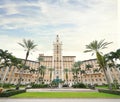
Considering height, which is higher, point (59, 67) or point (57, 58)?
point (57, 58)

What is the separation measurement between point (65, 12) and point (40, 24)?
2.95 m

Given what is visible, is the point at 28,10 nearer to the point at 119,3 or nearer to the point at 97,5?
the point at 97,5

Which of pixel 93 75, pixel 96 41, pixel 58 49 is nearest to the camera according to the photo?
pixel 96 41

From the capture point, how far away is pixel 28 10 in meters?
11.5

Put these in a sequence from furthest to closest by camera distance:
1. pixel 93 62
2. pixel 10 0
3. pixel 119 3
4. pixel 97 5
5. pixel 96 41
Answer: pixel 93 62, pixel 96 41, pixel 97 5, pixel 10 0, pixel 119 3

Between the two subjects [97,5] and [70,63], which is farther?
[70,63]

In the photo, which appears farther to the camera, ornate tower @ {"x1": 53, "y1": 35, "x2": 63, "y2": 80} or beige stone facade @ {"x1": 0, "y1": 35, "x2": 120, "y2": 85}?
ornate tower @ {"x1": 53, "y1": 35, "x2": 63, "y2": 80}

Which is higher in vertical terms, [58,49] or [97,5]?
[58,49]

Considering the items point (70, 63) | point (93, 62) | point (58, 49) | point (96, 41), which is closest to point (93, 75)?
point (93, 62)

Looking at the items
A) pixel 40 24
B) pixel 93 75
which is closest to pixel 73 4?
pixel 40 24

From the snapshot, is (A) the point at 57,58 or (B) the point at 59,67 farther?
(A) the point at 57,58

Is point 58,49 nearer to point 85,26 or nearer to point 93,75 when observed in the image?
point 93,75

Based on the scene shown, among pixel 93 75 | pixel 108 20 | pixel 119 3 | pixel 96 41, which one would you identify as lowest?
pixel 119 3

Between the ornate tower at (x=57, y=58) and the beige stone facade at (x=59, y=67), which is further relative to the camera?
the ornate tower at (x=57, y=58)
